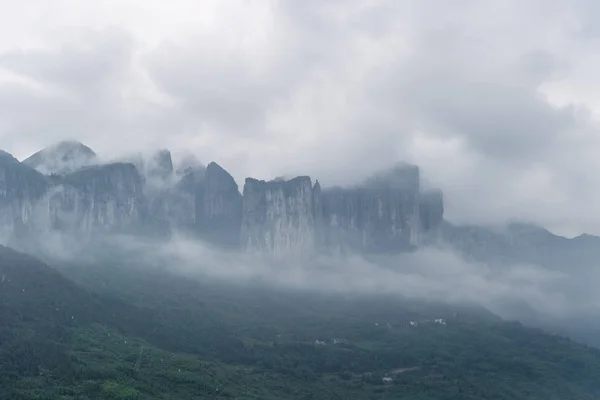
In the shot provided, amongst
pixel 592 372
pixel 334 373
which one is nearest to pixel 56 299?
pixel 334 373

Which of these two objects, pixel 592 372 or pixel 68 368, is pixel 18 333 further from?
pixel 592 372

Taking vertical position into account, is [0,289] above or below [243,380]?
above

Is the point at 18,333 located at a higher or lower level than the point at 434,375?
higher

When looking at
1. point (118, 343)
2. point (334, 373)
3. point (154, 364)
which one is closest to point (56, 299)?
point (118, 343)

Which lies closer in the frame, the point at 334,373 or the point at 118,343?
the point at 118,343

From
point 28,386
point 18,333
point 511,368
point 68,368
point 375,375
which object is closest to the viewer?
point 28,386

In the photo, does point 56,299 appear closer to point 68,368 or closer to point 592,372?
point 68,368

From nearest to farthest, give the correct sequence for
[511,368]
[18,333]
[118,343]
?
[18,333]
[118,343]
[511,368]

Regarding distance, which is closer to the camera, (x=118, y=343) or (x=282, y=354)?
(x=118, y=343)

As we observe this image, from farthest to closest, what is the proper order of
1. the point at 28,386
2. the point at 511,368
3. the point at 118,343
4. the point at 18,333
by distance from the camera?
the point at 511,368, the point at 118,343, the point at 18,333, the point at 28,386
